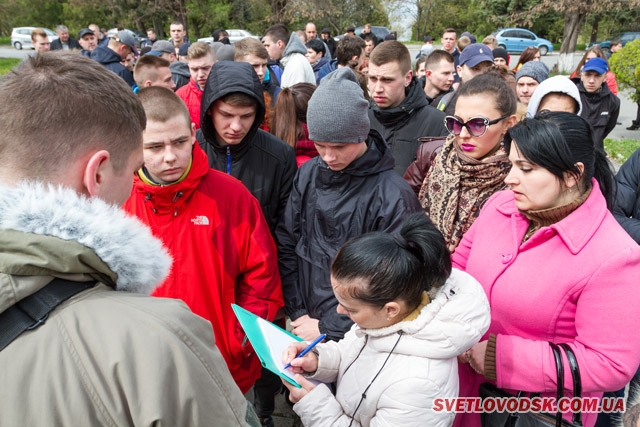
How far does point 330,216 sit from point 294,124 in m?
1.32

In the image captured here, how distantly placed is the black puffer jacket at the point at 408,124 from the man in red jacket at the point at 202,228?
6.14ft

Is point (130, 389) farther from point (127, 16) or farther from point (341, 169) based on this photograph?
point (127, 16)

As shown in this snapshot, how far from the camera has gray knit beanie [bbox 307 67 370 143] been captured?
2.49m

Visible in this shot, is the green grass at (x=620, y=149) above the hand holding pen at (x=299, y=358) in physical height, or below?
below

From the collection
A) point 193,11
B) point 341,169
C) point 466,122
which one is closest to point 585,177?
point 466,122

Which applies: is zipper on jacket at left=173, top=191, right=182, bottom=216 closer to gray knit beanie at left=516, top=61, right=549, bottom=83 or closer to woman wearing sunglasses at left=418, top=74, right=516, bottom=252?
woman wearing sunglasses at left=418, top=74, right=516, bottom=252

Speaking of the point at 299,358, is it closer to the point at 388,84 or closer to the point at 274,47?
the point at 388,84

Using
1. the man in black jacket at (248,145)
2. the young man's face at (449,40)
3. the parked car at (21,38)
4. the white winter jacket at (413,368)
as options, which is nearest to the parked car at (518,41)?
the young man's face at (449,40)

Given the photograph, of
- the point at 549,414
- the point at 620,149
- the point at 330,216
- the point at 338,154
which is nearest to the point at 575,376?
the point at 549,414

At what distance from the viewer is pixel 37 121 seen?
3.55 ft

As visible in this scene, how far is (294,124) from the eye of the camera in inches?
144

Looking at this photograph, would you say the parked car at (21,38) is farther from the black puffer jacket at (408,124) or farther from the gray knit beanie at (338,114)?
the gray knit beanie at (338,114)

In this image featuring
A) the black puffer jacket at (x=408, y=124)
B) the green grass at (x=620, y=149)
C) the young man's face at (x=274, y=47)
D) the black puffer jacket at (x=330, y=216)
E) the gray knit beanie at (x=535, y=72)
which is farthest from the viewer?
the young man's face at (x=274, y=47)

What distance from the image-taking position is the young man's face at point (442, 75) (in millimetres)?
5984
